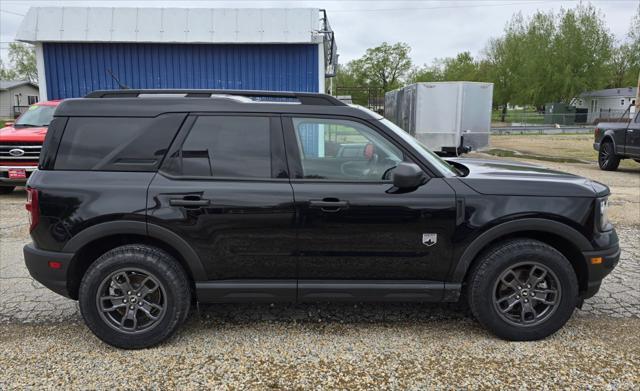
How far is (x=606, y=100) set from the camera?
54.2m

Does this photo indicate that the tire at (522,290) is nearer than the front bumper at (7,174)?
Yes

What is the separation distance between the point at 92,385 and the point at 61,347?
668mm

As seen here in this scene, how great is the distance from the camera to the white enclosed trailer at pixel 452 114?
1485 centimetres

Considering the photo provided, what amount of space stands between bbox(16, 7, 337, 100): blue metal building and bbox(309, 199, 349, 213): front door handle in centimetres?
893

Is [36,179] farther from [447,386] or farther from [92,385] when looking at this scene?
[447,386]

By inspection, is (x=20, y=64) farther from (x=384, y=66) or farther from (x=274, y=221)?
(x=274, y=221)

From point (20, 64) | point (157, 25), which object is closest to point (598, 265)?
point (157, 25)

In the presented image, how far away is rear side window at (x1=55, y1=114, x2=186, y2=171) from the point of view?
3373mm

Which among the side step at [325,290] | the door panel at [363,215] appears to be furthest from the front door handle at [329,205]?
the side step at [325,290]

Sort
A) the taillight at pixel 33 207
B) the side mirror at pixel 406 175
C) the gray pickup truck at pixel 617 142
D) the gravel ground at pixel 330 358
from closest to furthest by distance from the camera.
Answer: the gravel ground at pixel 330 358
the side mirror at pixel 406 175
the taillight at pixel 33 207
the gray pickup truck at pixel 617 142

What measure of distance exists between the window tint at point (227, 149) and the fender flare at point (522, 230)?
1533 millimetres

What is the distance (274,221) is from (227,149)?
24.8 inches

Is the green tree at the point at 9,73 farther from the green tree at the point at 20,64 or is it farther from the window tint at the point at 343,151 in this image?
the window tint at the point at 343,151

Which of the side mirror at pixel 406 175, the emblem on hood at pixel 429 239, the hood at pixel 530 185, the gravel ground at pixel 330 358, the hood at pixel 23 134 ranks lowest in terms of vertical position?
the gravel ground at pixel 330 358
